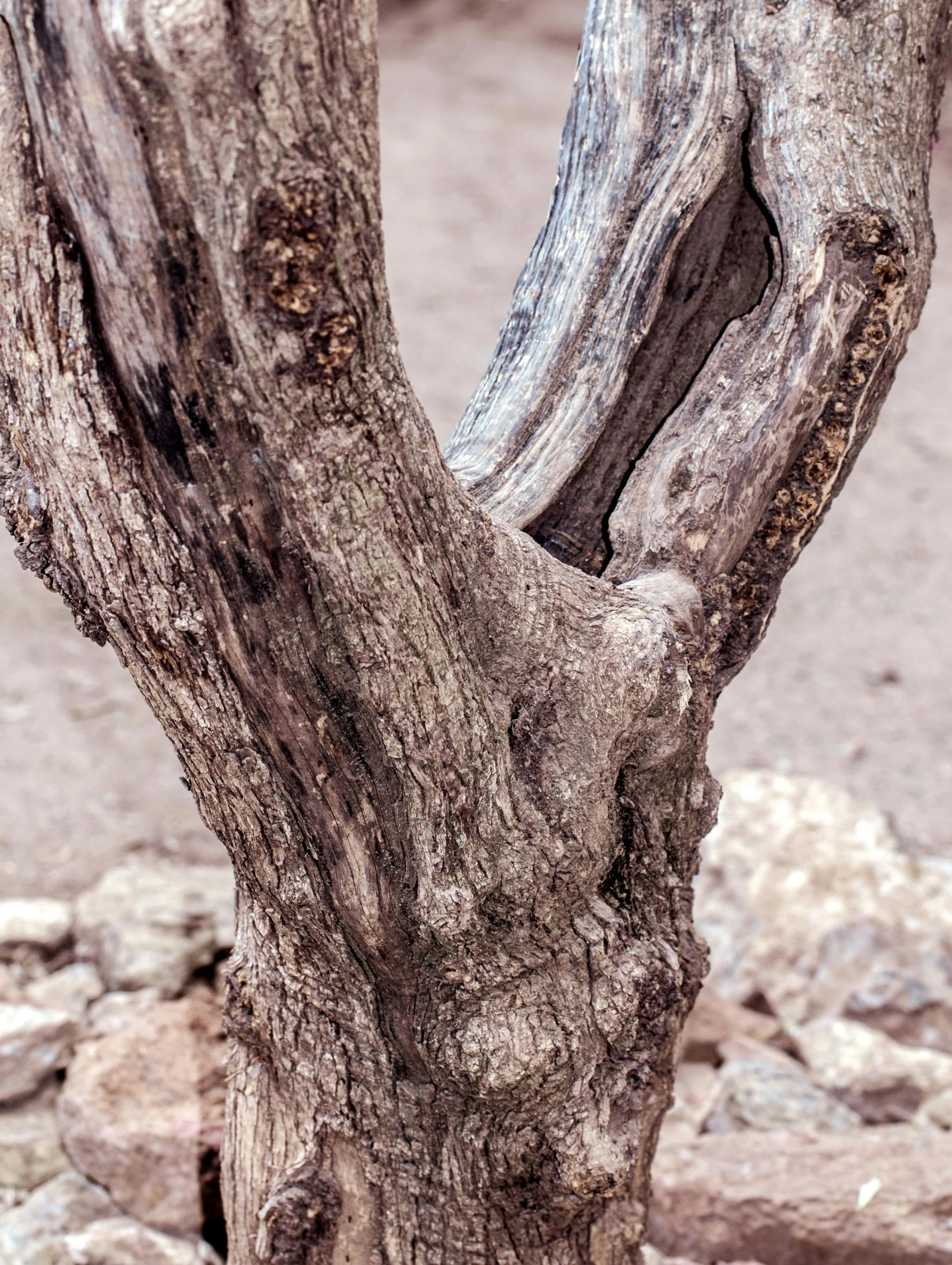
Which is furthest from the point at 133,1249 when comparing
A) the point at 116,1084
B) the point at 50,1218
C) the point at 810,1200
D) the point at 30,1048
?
the point at 810,1200

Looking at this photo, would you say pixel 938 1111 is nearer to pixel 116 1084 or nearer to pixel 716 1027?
pixel 716 1027

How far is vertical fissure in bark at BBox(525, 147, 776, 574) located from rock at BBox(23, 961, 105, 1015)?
1.96 meters

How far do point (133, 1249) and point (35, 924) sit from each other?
1174 mm

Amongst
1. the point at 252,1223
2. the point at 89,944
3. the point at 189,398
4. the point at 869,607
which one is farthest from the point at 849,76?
the point at 869,607

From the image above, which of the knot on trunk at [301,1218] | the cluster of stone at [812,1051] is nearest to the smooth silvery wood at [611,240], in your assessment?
the knot on trunk at [301,1218]

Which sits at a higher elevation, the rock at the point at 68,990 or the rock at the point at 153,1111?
the rock at the point at 68,990

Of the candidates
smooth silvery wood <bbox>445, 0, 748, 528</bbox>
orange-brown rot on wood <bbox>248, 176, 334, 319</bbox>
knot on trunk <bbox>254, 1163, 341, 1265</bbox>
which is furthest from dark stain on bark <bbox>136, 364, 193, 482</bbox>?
knot on trunk <bbox>254, 1163, 341, 1265</bbox>

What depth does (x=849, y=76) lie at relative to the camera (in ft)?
4.82

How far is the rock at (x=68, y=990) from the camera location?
2799mm

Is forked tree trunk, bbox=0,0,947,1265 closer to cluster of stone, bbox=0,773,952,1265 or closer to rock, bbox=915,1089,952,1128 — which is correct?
cluster of stone, bbox=0,773,952,1265

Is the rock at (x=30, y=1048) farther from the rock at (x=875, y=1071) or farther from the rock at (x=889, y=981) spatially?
the rock at (x=889, y=981)

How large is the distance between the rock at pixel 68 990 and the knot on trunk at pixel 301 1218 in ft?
4.86

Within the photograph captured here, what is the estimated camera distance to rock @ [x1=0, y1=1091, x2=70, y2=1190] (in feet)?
7.79

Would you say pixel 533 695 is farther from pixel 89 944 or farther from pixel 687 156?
pixel 89 944
